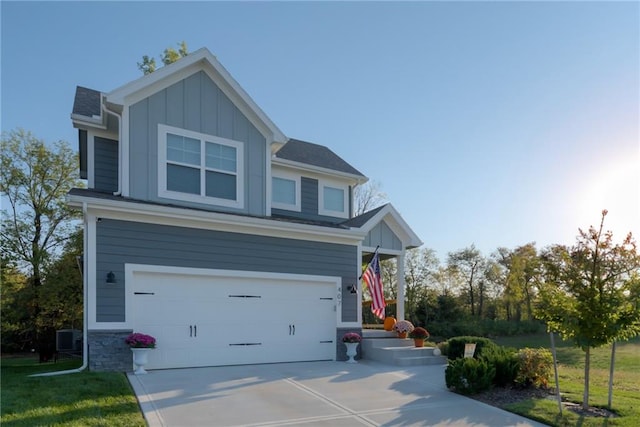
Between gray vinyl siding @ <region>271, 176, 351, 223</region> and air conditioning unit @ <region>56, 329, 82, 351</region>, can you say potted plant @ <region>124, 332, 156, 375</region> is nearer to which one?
air conditioning unit @ <region>56, 329, 82, 351</region>

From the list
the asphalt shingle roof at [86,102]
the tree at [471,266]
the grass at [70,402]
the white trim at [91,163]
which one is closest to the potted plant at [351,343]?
the grass at [70,402]

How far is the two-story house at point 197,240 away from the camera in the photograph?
9.34 meters

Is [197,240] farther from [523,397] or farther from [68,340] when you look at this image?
[523,397]

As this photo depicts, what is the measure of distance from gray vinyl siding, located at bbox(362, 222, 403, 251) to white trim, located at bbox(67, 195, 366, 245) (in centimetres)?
Result: 155

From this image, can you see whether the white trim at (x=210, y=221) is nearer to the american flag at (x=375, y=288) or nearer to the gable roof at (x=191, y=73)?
the american flag at (x=375, y=288)

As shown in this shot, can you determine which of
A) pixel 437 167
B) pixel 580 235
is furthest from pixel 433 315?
pixel 580 235

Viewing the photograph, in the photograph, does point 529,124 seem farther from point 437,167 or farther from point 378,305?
point 378,305

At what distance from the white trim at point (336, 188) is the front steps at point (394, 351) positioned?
402 cm

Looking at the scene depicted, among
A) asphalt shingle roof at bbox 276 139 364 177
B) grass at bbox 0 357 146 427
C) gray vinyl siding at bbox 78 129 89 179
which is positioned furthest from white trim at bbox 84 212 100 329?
asphalt shingle roof at bbox 276 139 364 177

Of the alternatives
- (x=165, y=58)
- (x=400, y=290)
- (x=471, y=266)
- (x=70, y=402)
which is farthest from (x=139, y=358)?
(x=471, y=266)

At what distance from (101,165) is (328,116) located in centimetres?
772

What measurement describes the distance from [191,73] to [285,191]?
450 centimetres

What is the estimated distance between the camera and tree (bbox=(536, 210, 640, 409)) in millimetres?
6785

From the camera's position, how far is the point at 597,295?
685 cm
